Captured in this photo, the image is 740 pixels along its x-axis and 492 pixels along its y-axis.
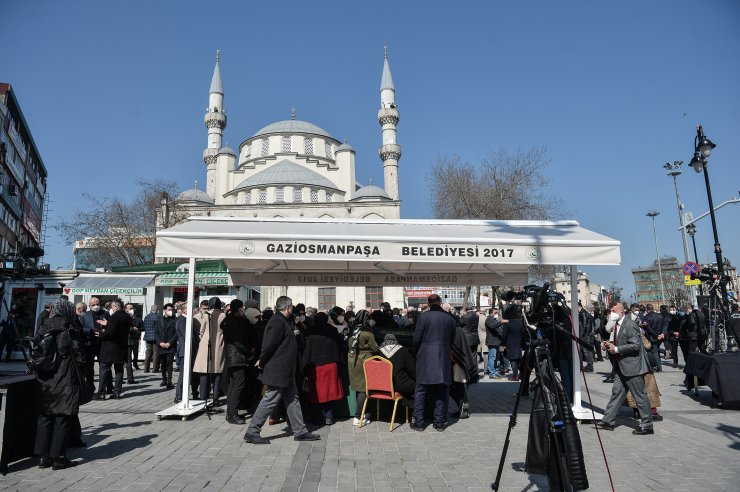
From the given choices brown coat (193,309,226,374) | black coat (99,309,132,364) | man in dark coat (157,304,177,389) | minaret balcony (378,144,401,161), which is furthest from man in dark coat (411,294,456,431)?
minaret balcony (378,144,401,161)

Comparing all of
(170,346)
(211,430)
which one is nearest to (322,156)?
(170,346)

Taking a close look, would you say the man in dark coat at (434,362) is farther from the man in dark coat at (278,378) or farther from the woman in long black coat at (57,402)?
the woman in long black coat at (57,402)

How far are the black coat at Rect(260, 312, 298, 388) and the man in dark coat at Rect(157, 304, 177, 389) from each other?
6.25 meters

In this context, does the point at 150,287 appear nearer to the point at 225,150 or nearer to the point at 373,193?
the point at 373,193

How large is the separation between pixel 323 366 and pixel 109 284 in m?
15.4

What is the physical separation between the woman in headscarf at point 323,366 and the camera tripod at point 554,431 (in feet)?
11.4

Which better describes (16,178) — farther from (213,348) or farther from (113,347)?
(213,348)

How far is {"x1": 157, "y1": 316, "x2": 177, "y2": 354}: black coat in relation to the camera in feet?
39.0

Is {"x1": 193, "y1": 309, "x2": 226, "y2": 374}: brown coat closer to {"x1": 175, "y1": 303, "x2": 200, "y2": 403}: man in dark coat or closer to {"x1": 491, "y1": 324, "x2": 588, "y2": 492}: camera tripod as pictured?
{"x1": 175, "y1": 303, "x2": 200, "y2": 403}: man in dark coat

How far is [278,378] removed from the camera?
6.34 meters

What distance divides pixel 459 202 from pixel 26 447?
1208 inches

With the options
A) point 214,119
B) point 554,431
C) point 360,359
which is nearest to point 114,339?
point 360,359

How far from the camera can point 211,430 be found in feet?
23.0

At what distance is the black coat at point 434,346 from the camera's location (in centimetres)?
698
